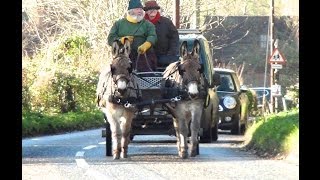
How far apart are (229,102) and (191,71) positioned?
11191mm

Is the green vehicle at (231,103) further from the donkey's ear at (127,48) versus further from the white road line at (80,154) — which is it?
the donkey's ear at (127,48)

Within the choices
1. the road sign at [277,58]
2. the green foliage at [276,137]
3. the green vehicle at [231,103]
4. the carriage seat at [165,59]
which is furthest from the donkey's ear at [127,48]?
the road sign at [277,58]

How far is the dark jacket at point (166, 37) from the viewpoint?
20.7m

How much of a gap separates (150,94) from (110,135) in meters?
1.07

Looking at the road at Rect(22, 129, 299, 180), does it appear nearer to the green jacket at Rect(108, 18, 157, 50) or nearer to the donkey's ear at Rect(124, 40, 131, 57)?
the donkey's ear at Rect(124, 40, 131, 57)

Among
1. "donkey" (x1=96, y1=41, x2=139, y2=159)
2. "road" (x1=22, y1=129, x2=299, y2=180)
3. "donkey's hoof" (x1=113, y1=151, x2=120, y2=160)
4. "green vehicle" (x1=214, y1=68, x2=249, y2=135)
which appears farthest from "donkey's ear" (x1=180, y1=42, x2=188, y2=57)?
"green vehicle" (x1=214, y1=68, x2=249, y2=135)

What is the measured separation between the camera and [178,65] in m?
19.1

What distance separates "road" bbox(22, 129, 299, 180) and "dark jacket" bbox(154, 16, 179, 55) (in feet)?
6.28

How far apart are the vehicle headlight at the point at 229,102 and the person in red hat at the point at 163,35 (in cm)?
941

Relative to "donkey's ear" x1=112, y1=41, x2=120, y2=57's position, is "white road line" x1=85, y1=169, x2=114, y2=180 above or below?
below

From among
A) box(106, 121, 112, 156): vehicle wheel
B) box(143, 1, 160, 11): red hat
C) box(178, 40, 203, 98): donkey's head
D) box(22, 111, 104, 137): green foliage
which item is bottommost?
box(22, 111, 104, 137): green foliage

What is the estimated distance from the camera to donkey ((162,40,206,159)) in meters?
19.0
